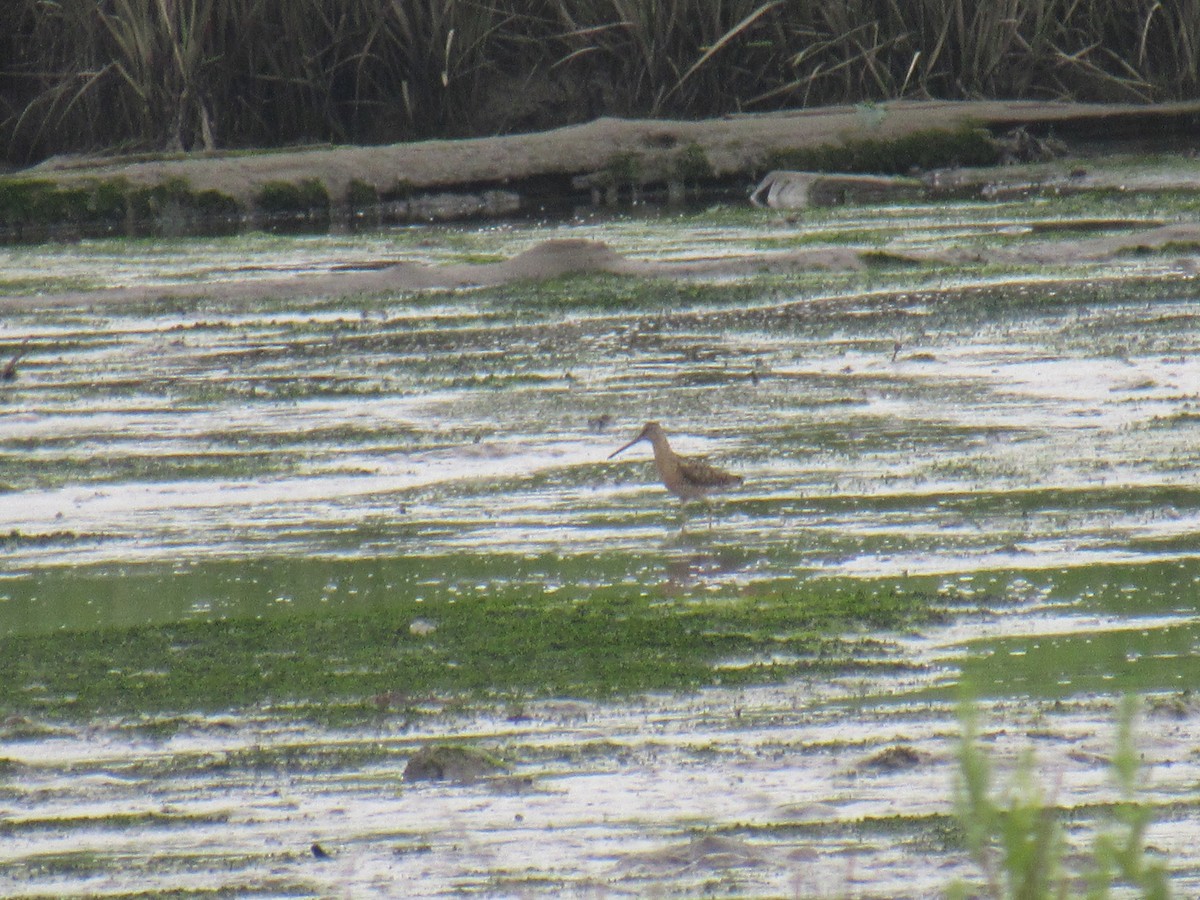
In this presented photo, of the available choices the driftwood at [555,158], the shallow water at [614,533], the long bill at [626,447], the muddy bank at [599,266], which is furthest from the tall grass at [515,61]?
the long bill at [626,447]

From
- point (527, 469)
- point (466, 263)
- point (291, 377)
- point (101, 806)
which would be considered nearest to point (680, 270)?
point (466, 263)

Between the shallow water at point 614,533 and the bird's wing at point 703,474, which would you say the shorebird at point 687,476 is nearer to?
the bird's wing at point 703,474

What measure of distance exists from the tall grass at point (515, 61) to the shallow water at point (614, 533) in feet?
18.8

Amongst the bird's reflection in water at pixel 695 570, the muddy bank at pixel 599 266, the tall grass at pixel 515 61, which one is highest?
the tall grass at pixel 515 61

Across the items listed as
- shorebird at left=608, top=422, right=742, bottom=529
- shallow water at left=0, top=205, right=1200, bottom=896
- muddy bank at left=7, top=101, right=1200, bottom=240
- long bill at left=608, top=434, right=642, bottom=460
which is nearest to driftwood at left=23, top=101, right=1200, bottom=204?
muddy bank at left=7, top=101, right=1200, bottom=240

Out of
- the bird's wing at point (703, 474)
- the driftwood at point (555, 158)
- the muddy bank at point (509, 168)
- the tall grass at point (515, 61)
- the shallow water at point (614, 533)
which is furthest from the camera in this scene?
the tall grass at point (515, 61)

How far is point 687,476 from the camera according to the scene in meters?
6.25

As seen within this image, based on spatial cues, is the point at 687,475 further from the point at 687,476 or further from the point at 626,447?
the point at 626,447

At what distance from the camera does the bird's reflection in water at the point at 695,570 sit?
5.56 meters

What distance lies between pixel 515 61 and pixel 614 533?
518 inches

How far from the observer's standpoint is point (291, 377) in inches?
352

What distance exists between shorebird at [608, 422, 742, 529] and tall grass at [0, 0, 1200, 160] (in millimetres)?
11336

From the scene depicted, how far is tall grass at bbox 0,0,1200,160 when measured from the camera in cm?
1744

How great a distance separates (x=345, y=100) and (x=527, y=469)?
477 inches
